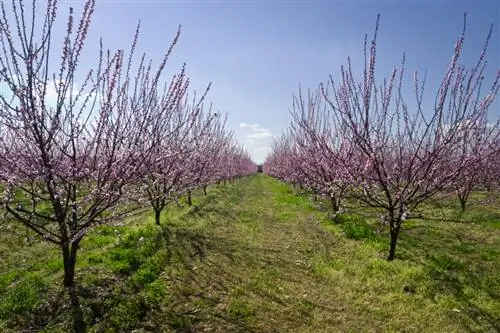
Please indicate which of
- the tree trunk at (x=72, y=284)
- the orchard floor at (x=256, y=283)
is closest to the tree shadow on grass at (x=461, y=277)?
the orchard floor at (x=256, y=283)

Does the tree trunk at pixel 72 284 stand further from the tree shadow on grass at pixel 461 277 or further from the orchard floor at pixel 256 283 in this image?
the tree shadow on grass at pixel 461 277

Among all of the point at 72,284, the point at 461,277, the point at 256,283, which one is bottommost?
the point at 256,283

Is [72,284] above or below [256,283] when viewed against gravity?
above

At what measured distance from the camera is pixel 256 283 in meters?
8.15

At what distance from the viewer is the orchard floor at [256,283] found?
6.24 m

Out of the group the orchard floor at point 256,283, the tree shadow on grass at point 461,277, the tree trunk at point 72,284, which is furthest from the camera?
the tree shadow on grass at point 461,277

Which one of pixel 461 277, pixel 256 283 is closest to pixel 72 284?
pixel 256 283

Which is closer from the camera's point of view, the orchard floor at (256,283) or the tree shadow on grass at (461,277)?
the orchard floor at (256,283)

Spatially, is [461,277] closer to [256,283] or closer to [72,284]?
[256,283]

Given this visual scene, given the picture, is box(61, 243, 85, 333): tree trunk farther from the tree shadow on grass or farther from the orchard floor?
the tree shadow on grass

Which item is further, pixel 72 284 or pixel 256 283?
pixel 256 283

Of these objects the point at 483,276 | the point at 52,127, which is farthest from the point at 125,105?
the point at 483,276

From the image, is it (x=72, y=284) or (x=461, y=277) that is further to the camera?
(x=461, y=277)

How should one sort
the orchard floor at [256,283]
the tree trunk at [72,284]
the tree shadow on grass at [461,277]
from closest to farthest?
1. the tree trunk at [72,284]
2. the orchard floor at [256,283]
3. the tree shadow on grass at [461,277]
